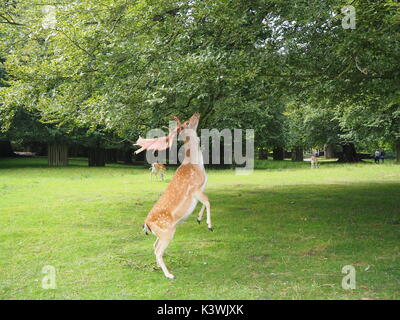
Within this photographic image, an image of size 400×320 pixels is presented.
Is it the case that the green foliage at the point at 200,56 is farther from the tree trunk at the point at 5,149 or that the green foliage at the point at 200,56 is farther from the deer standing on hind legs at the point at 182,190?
the tree trunk at the point at 5,149

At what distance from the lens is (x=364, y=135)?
3609 centimetres

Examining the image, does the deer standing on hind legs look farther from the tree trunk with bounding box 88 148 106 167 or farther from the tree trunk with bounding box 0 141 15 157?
the tree trunk with bounding box 0 141 15 157

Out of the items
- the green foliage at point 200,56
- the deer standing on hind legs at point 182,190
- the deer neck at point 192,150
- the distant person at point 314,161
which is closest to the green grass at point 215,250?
the deer standing on hind legs at point 182,190

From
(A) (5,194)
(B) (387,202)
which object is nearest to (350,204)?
(B) (387,202)

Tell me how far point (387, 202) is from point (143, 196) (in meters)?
9.51

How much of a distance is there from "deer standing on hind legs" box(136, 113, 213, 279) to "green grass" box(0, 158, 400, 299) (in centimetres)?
103

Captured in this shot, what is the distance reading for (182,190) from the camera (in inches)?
245

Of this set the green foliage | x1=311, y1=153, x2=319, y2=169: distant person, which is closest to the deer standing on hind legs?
the green foliage

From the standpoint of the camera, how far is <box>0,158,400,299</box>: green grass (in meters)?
6.71

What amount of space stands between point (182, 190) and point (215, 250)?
3.39m

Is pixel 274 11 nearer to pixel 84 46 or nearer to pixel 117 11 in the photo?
pixel 117 11

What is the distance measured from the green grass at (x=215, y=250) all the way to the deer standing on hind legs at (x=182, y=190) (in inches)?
40.7

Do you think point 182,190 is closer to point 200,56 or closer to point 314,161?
point 200,56

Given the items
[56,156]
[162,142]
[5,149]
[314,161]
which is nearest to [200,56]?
[162,142]
